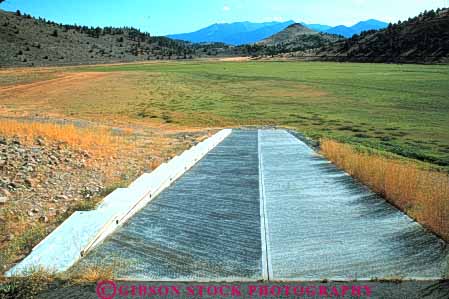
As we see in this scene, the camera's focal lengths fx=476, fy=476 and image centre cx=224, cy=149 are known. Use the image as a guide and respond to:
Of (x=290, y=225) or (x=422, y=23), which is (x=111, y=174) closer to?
(x=290, y=225)

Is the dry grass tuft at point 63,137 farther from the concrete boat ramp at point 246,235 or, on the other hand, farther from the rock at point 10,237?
the rock at point 10,237

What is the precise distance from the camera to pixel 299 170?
412 inches

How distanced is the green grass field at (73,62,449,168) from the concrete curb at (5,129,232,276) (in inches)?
413

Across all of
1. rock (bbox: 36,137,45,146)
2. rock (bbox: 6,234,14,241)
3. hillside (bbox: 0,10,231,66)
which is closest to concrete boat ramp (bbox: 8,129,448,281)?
rock (bbox: 6,234,14,241)

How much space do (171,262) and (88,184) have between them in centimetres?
489

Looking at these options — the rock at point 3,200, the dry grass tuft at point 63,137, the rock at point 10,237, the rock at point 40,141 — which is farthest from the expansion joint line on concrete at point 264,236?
the rock at point 40,141

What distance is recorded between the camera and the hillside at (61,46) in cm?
9900

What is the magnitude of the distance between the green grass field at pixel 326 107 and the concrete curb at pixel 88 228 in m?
10.5

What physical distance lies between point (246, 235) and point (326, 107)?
27279 millimetres

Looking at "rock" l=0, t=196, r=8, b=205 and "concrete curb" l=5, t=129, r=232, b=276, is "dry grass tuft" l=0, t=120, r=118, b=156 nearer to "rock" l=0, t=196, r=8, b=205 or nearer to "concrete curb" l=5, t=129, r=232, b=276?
"concrete curb" l=5, t=129, r=232, b=276

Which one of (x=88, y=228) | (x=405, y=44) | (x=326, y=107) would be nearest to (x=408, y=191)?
(x=88, y=228)

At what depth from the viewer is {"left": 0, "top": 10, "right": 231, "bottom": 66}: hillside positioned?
99.0 m

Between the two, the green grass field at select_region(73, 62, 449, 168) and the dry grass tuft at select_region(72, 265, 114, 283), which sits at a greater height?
the dry grass tuft at select_region(72, 265, 114, 283)

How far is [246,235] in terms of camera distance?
20.5 feet
